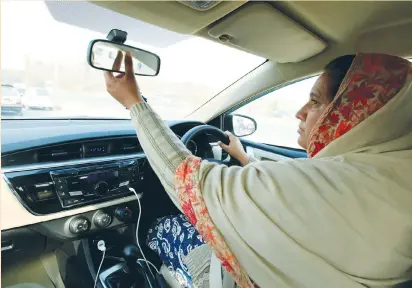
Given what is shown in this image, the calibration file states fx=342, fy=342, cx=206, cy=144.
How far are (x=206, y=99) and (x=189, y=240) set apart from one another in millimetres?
1234

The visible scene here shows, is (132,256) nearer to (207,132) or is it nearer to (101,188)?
(101,188)

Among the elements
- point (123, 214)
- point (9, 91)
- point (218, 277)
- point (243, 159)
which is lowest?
point (218, 277)

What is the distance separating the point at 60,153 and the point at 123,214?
0.40 meters

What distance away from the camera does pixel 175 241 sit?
1512mm

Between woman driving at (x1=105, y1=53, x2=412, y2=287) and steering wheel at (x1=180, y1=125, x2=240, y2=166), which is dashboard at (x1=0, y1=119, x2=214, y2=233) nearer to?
steering wheel at (x1=180, y1=125, x2=240, y2=166)

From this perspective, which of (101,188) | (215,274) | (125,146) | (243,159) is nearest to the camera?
(215,274)

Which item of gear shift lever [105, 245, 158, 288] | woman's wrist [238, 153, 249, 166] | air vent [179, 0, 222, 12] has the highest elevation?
air vent [179, 0, 222, 12]

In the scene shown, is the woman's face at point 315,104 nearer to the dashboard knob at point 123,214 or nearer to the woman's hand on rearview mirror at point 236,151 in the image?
the woman's hand on rearview mirror at point 236,151

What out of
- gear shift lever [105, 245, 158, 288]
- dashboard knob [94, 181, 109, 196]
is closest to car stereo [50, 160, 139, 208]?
dashboard knob [94, 181, 109, 196]

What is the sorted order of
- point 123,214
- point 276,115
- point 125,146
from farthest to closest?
1. point 276,115
2. point 125,146
3. point 123,214

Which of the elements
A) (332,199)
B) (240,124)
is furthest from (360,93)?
(240,124)

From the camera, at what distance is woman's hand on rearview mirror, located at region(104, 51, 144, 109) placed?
1.18m

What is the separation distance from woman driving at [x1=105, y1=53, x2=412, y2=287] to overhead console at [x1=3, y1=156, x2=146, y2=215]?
511 millimetres

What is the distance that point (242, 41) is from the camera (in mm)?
1587
